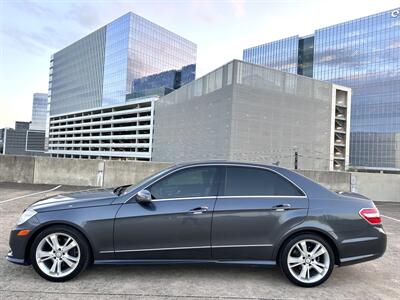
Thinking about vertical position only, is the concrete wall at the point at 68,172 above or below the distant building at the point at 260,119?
below

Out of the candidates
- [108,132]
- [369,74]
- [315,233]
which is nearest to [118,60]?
[108,132]

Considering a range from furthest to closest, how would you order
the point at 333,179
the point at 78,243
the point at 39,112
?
the point at 39,112
the point at 333,179
the point at 78,243

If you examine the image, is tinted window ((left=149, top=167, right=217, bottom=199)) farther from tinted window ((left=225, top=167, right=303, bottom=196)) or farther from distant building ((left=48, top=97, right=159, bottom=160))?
distant building ((left=48, top=97, right=159, bottom=160))

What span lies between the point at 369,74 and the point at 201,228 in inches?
4242

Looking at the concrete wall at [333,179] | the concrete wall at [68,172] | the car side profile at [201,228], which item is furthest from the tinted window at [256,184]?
the concrete wall at [68,172]

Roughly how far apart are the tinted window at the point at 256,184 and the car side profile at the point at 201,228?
0.04 feet

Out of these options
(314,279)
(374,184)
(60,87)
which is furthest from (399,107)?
(60,87)

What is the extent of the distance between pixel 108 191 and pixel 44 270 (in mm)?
1176

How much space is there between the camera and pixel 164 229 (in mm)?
3945

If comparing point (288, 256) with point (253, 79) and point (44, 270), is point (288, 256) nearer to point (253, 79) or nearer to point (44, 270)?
point (44, 270)

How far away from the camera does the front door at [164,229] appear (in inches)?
155

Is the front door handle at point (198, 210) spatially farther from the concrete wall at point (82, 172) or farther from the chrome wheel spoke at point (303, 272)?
the concrete wall at point (82, 172)

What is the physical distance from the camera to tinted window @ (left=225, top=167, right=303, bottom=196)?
4.18 metres

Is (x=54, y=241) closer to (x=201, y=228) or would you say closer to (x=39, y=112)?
(x=201, y=228)
